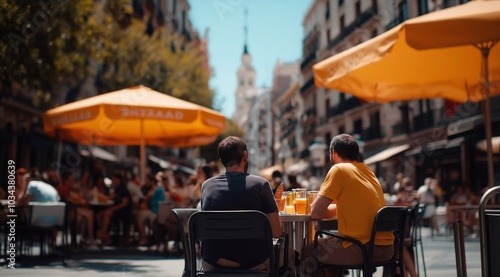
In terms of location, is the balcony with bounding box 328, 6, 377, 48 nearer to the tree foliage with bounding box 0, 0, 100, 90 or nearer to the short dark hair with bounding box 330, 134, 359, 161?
the tree foliage with bounding box 0, 0, 100, 90

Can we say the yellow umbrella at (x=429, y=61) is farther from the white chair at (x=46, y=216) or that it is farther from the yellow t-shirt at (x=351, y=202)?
the white chair at (x=46, y=216)

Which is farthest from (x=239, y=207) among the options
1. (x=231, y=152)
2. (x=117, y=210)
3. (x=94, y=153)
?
(x=94, y=153)

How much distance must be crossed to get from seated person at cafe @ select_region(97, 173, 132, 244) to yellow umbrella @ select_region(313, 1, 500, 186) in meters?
4.60

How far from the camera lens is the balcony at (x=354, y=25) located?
3481 cm

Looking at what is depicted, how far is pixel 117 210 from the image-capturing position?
10.3 meters

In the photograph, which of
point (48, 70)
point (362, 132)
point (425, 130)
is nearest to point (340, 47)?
point (362, 132)

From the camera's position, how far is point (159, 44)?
25000 mm

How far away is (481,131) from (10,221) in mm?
17846

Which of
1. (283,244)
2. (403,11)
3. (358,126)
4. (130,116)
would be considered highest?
(403,11)

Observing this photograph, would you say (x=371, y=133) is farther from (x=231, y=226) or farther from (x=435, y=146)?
(x=231, y=226)

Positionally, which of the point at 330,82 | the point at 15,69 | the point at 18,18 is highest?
the point at 18,18

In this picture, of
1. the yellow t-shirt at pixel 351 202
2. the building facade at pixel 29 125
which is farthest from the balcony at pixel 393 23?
the yellow t-shirt at pixel 351 202

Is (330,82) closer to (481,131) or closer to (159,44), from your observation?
(481,131)

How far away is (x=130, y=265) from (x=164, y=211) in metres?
1.46
